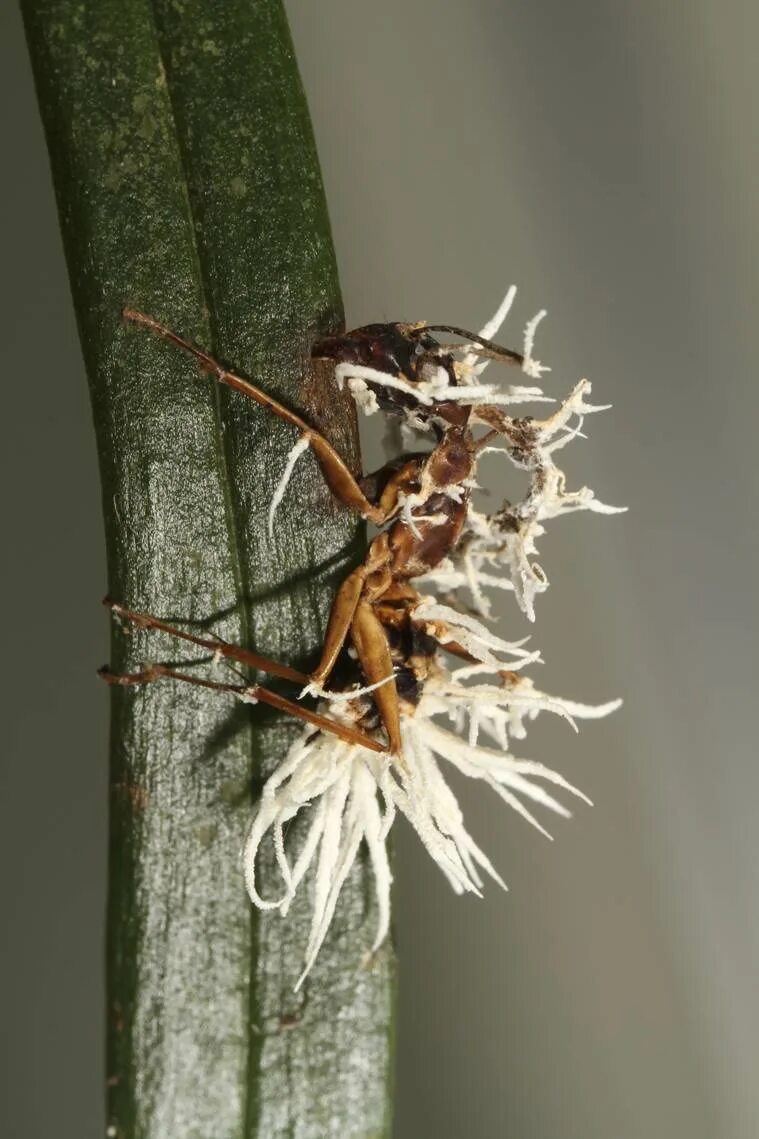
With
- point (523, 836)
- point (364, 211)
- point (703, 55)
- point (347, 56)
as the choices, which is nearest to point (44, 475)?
point (364, 211)

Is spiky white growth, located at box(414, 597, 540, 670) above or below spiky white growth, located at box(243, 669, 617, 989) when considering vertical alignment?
above

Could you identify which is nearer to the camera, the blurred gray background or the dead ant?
the dead ant

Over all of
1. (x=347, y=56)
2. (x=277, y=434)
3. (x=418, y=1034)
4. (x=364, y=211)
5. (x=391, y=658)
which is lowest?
(x=418, y=1034)

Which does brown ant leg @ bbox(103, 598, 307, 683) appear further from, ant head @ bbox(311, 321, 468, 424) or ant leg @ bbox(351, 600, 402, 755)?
ant head @ bbox(311, 321, 468, 424)

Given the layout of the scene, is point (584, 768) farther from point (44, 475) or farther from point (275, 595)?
point (44, 475)

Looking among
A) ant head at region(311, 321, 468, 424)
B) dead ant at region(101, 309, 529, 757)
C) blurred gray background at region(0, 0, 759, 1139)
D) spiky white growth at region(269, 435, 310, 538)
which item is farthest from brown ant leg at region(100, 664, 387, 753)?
blurred gray background at region(0, 0, 759, 1139)

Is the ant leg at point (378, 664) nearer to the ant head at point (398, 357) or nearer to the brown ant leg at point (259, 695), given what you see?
the brown ant leg at point (259, 695)

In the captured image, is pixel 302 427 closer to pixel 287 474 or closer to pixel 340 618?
pixel 287 474

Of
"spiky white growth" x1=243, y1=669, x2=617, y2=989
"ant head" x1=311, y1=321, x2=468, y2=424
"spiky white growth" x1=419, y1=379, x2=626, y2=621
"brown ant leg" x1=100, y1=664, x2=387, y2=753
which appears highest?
"ant head" x1=311, y1=321, x2=468, y2=424
